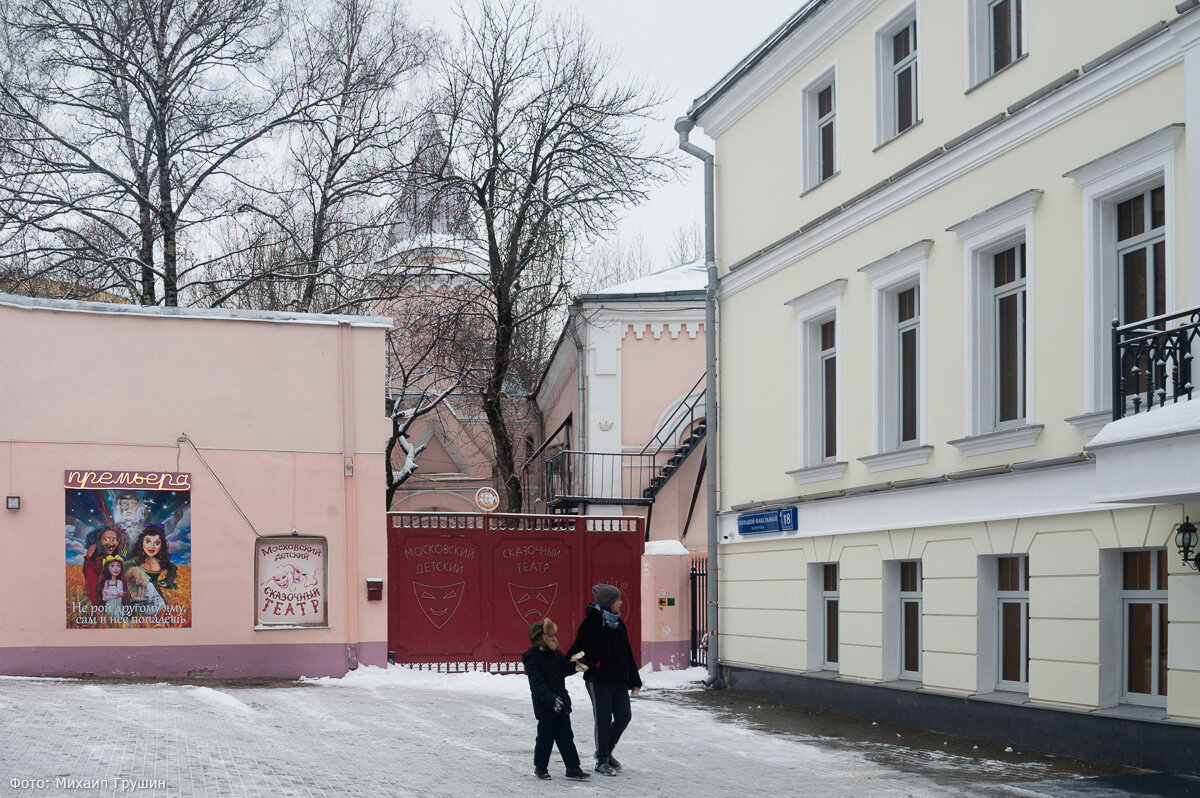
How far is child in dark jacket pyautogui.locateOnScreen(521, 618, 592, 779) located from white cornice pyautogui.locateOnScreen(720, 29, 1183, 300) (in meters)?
6.69

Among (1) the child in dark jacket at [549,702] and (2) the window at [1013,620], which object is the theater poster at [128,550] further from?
(2) the window at [1013,620]

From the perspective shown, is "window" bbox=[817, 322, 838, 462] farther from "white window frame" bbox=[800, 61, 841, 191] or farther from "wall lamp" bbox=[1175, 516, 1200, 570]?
"wall lamp" bbox=[1175, 516, 1200, 570]

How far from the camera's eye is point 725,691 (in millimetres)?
18547

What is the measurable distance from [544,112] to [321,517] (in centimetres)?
1338

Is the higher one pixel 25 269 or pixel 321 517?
pixel 25 269

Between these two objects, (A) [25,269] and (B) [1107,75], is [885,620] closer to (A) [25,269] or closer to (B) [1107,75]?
(B) [1107,75]

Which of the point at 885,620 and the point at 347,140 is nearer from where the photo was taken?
the point at 885,620

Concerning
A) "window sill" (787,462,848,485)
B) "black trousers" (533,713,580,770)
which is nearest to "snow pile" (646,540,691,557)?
"window sill" (787,462,848,485)

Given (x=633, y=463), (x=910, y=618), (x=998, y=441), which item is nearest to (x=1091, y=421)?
(x=998, y=441)

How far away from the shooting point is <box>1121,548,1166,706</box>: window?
1073cm

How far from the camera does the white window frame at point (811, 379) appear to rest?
53.5ft

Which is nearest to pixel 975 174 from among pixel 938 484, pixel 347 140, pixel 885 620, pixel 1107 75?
pixel 1107 75

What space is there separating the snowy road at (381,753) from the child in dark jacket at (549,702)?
0.66 ft

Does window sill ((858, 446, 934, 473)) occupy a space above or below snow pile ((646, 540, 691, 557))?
above
